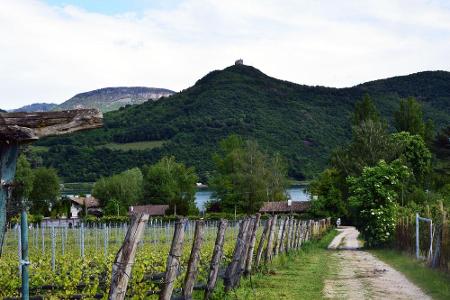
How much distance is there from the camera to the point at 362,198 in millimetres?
30141

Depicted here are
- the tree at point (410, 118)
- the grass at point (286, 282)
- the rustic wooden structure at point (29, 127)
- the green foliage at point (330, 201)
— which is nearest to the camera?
the rustic wooden structure at point (29, 127)

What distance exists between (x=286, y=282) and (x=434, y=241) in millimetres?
5091

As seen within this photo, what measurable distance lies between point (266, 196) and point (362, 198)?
50.8m

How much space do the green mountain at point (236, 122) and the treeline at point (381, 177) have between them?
217ft

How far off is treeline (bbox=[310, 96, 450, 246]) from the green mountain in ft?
217

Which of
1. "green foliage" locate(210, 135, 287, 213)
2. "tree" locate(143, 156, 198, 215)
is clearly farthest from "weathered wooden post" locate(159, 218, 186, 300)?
"tree" locate(143, 156, 198, 215)

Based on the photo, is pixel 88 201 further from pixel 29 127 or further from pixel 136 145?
pixel 29 127

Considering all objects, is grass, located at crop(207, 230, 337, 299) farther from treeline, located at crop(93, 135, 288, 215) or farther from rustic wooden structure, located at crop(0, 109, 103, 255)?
treeline, located at crop(93, 135, 288, 215)

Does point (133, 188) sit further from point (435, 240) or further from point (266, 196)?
point (435, 240)

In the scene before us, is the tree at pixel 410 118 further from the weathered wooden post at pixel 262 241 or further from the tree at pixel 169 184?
the weathered wooden post at pixel 262 241

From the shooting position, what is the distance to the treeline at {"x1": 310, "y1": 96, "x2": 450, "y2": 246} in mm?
29562

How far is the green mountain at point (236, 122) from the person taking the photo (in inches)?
5527

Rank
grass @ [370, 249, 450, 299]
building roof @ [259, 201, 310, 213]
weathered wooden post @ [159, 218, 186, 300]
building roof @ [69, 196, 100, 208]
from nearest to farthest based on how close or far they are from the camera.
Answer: weathered wooden post @ [159, 218, 186, 300], grass @ [370, 249, 450, 299], building roof @ [259, 201, 310, 213], building roof @ [69, 196, 100, 208]

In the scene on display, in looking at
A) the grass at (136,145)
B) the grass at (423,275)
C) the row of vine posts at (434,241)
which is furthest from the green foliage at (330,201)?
the grass at (136,145)
